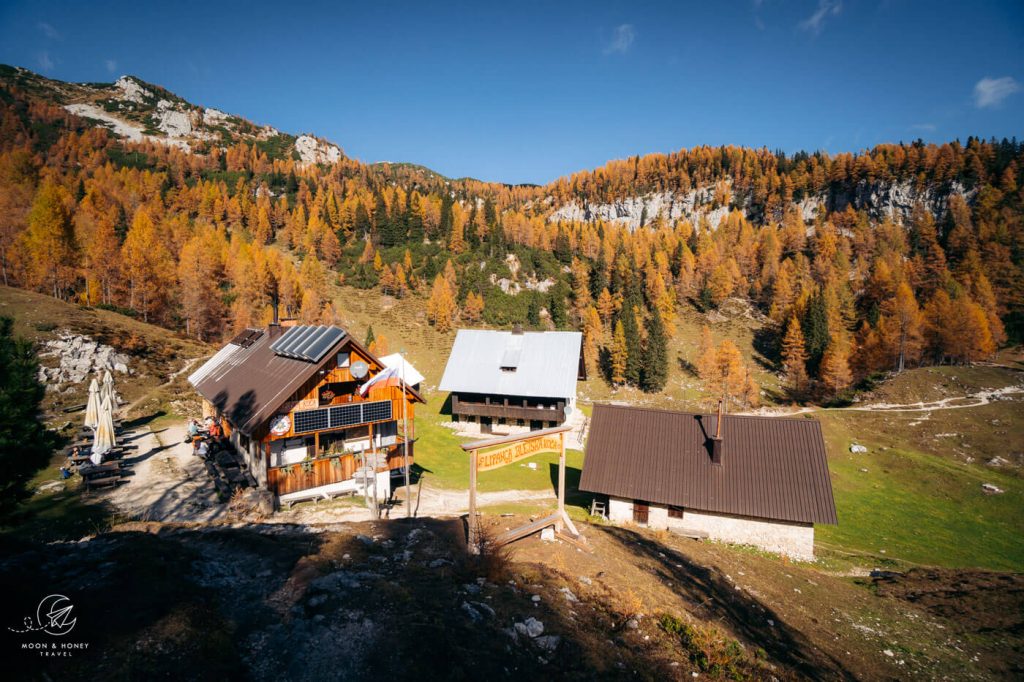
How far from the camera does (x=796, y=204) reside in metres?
153

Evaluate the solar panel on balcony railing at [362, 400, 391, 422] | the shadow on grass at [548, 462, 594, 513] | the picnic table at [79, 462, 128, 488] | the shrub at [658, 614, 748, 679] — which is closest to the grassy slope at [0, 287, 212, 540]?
the picnic table at [79, 462, 128, 488]

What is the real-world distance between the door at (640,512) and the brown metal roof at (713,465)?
0.74 m

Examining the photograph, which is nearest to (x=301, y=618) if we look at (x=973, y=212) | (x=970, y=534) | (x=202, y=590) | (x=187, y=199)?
(x=202, y=590)

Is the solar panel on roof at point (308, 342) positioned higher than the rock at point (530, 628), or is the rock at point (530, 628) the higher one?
the solar panel on roof at point (308, 342)

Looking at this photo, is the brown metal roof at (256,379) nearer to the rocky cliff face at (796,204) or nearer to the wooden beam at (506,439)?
the wooden beam at (506,439)

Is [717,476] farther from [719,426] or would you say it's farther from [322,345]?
[322,345]

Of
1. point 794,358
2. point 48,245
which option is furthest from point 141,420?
point 794,358

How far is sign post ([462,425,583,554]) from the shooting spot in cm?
1243

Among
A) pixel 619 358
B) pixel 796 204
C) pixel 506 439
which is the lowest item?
pixel 619 358

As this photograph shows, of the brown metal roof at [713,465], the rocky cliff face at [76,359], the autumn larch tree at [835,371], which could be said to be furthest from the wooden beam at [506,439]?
the autumn larch tree at [835,371]

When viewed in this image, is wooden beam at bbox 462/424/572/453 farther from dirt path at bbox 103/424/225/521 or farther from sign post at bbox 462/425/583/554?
dirt path at bbox 103/424/225/521

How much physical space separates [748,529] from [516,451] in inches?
637

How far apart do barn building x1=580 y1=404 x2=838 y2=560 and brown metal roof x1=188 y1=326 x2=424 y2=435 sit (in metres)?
12.6

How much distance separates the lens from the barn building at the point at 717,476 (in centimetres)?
2202
